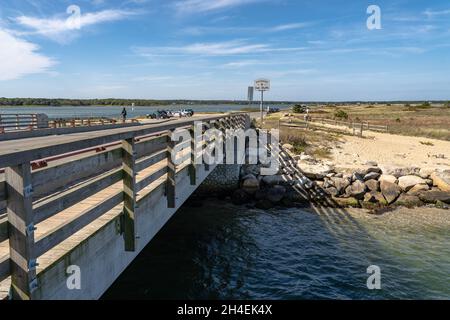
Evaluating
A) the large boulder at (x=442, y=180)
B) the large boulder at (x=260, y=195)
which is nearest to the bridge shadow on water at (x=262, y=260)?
the large boulder at (x=260, y=195)

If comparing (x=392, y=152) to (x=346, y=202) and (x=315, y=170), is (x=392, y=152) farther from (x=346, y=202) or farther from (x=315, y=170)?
(x=346, y=202)

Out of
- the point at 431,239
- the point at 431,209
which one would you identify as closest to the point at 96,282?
the point at 431,239

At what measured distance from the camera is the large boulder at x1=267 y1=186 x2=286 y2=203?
756 inches

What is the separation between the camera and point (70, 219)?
4188 mm

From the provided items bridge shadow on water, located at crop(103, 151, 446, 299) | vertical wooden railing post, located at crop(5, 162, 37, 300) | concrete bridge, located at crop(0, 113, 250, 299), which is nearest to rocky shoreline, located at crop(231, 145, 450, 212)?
bridge shadow on water, located at crop(103, 151, 446, 299)

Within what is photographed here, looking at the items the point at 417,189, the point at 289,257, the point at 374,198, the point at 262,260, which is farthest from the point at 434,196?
the point at 262,260

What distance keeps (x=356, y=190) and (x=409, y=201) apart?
8.61ft

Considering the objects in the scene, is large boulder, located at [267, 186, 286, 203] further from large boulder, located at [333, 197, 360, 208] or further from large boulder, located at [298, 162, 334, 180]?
large boulder, located at [333, 197, 360, 208]

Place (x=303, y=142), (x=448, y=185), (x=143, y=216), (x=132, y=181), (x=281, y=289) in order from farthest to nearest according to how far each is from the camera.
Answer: (x=303, y=142) < (x=448, y=185) < (x=281, y=289) < (x=143, y=216) < (x=132, y=181)

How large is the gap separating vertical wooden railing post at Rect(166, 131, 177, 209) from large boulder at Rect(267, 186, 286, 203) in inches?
452

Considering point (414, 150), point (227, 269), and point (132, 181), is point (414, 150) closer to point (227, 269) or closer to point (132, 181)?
point (227, 269)

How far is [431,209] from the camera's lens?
1873 centimetres

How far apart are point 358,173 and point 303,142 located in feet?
24.4

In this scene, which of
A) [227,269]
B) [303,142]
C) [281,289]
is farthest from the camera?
[303,142]
